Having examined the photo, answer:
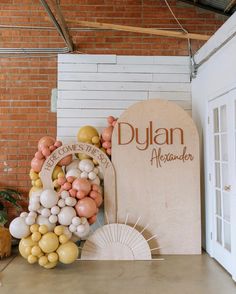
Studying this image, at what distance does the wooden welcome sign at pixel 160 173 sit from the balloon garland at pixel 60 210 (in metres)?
0.34

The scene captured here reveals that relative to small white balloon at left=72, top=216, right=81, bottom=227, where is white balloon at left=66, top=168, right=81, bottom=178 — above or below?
above

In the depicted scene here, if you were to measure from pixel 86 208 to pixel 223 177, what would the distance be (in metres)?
1.94

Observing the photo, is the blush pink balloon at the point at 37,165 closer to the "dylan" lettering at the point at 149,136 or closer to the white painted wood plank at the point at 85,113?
the white painted wood plank at the point at 85,113

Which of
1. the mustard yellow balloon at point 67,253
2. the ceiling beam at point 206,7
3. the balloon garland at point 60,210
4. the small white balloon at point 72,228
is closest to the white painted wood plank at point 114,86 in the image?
the balloon garland at point 60,210

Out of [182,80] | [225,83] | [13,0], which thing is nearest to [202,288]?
[225,83]

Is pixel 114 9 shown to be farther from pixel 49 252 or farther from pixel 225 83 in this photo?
pixel 49 252

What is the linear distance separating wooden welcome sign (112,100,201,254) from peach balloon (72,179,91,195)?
1.79ft

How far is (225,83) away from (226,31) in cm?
65

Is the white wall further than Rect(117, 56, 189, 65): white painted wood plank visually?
No

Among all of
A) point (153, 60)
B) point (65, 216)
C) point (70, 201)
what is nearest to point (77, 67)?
point (153, 60)

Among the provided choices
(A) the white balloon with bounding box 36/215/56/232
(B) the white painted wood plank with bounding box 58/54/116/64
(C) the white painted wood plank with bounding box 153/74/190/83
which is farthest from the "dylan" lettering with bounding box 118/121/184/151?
(A) the white balloon with bounding box 36/215/56/232

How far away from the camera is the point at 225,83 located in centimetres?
405

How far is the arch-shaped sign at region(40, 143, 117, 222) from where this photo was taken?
4711mm

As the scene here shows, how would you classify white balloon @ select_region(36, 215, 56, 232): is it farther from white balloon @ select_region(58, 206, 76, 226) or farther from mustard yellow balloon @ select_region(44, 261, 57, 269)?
mustard yellow balloon @ select_region(44, 261, 57, 269)
